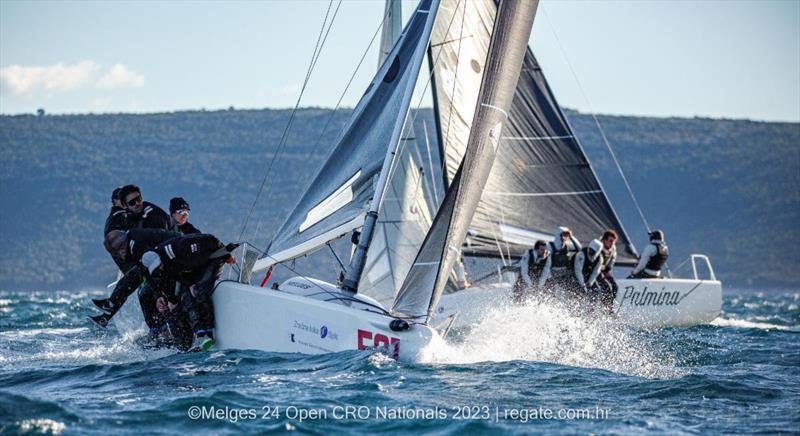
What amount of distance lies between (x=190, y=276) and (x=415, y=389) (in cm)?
335

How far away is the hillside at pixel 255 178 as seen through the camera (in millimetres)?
76438

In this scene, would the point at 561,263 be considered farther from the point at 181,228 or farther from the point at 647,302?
the point at 181,228

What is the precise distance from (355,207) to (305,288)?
35.9 inches

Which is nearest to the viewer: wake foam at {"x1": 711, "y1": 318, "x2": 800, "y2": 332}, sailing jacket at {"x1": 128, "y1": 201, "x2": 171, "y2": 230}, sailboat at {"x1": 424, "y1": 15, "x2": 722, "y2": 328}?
sailing jacket at {"x1": 128, "y1": 201, "x2": 171, "y2": 230}

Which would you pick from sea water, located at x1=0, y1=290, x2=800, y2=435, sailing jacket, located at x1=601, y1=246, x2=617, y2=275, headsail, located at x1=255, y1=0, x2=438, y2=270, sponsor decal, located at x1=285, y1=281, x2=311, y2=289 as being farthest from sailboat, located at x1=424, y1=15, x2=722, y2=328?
sponsor decal, located at x1=285, y1=281, x2=311, y2=289

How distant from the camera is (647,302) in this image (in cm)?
1855

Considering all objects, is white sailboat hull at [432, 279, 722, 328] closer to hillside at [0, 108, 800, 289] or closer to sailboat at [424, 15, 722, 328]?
sailboat at [424, 15, 722, 328]

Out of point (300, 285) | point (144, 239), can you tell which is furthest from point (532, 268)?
point (144, 239)

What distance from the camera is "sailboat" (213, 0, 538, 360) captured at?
33.8 ft

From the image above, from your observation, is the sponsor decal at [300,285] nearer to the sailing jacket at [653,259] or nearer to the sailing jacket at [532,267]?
the sailing jacket at [532,267]

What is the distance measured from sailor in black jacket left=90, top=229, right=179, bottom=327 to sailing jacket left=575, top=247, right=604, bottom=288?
620 centimetres

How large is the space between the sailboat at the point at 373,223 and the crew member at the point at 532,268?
484cm

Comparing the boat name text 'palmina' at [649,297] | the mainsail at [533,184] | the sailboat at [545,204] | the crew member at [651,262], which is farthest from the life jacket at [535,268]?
the crew member at [651,262]

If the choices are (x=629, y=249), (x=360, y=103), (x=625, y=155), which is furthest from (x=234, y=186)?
(x=360, y=103)
